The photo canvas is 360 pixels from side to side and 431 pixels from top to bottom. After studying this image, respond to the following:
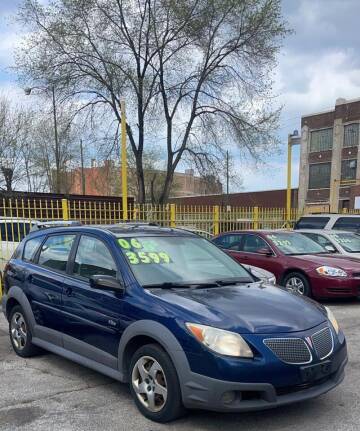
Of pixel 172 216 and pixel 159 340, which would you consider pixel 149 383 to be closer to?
pixel 159 340

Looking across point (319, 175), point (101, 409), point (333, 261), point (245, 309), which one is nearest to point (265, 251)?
point (333, 261)

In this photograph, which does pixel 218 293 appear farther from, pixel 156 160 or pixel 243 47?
pixel 156 160

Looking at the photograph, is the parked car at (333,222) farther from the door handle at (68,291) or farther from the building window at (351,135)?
the building window at (351,135)

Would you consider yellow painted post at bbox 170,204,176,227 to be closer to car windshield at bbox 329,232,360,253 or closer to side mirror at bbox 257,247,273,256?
side mirror at bbox 257,247,273,256

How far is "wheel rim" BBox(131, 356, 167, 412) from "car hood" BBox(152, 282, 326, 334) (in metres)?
0.50

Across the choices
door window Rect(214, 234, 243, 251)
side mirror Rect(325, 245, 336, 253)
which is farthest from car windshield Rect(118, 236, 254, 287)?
side mirror Rect(325, 245, 336, 253)

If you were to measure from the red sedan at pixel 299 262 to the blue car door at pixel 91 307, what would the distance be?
4355mm

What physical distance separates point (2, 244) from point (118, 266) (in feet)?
20.3

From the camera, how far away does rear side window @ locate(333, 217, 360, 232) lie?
13.3m

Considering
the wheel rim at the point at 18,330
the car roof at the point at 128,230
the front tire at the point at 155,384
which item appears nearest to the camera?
the front tire at the point at 155,384

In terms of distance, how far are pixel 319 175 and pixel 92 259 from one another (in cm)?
4943

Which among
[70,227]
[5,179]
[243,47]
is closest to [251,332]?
[70,227]

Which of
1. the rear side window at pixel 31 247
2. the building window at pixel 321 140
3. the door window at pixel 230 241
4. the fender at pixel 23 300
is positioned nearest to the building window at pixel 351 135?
the building window at pixel 321 140

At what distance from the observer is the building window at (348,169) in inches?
1853
